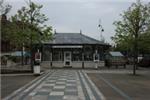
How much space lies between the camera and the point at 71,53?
2255 inches

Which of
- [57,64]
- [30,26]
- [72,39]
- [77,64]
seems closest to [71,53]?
[77,64]

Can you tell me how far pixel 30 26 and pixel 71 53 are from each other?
858 inches

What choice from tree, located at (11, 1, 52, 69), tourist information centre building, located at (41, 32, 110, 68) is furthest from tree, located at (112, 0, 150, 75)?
tourist information centre building, located at (41, 32, 110, 68)

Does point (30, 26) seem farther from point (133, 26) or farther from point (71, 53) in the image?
point (71, 53)

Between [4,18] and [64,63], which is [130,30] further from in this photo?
[64,63]

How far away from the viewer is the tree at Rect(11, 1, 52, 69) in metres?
35.7

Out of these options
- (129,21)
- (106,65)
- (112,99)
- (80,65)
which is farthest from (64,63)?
(112,99)

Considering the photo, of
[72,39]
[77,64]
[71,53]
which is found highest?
[72,39]

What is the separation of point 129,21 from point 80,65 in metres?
22.1

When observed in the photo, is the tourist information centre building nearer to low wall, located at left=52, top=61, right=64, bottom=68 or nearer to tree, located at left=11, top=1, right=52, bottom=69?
low wall, located at left=52, top=61, right=64, bottom=68

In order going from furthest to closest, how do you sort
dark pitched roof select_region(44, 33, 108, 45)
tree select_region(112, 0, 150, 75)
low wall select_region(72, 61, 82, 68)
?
dark pitched roof select_region(44, 33, 108, 45)
low wall select_region(72, 61, 82, 68)
tree select_region(112, 0, 150, 75)

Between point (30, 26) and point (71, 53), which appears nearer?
point (30, 26)

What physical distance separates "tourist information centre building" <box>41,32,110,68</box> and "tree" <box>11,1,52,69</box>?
63.8 ft

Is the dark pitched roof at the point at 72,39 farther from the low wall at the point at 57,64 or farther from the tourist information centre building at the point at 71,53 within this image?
the low wall at the point at 57,64
